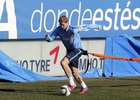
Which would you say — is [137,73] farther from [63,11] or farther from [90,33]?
[63,11]

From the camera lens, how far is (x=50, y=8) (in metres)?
18.8

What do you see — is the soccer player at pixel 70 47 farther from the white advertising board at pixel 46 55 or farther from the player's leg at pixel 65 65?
the white advertising board at pixel 46 55

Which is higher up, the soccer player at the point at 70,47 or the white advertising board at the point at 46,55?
the soccer player at the point at 70,47

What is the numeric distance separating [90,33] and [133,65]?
2293mm

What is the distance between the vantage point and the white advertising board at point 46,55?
711 inches

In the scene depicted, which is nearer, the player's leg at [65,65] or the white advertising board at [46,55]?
the player's leg at [65,65]

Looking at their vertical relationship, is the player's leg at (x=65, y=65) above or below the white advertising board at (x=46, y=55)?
above

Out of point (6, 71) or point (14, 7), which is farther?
point (14, 7)

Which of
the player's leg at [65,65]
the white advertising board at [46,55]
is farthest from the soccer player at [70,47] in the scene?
the white advertising board at [46,55]

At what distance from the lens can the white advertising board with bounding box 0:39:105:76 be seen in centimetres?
1806

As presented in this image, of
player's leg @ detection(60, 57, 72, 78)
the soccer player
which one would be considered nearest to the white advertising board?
the soccer player

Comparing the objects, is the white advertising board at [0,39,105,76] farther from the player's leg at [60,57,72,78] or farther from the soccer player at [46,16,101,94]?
the player's leg at [60,57,72,78]

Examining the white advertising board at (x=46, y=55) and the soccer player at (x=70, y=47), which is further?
the white advertising board at (x=46, y=55)

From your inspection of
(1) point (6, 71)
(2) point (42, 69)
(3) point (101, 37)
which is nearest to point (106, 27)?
(3) point (101, 37)
